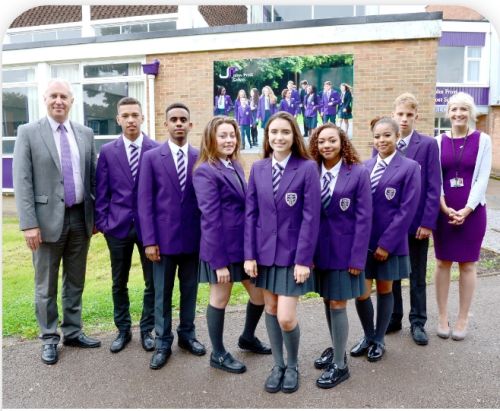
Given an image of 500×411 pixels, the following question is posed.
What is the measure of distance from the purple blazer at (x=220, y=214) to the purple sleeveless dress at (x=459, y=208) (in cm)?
197

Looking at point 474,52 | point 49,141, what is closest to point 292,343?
point 49,141

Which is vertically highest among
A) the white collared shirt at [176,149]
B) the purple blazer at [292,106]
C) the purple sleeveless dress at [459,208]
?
the purple blazer at [292,106]

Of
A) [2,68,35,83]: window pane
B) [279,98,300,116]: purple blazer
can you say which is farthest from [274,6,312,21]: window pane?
[2,68,35,83]: window pane

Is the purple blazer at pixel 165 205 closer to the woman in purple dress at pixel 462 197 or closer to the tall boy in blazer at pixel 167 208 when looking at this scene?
the tall boy in blazer at pixel 167 208

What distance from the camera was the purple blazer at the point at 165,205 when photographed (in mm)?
3762

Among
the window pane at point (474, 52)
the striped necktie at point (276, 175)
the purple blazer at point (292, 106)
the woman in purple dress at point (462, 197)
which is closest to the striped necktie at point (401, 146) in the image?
the woman in purple dress at point (462, 197)

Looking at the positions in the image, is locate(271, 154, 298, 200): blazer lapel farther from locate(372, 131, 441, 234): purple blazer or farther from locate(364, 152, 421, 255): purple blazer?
locate(372, 131, 441, 234): purple blazer

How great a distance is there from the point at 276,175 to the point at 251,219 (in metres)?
0.35

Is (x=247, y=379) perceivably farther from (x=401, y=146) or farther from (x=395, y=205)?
(x=401, y=146)

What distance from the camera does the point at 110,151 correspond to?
4027 mm

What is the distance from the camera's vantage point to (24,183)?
12.5ft

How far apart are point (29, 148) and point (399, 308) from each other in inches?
139

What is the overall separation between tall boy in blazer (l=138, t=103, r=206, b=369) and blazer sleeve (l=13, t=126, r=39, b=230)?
0.87 meters

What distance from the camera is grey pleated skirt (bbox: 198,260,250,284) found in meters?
3.57
